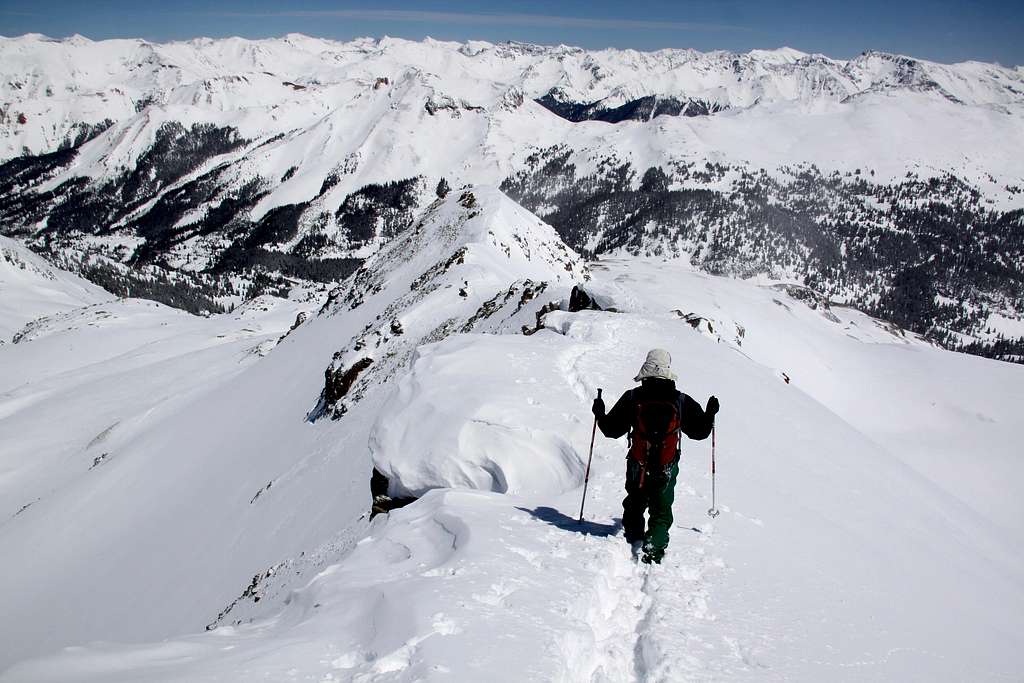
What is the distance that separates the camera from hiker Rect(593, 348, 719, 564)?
7.87m

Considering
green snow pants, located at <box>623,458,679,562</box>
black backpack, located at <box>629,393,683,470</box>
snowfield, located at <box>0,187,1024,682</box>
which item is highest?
black backpack, located at <box>629,393,683,470</box>

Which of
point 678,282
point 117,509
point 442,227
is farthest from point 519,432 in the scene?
point 678,282

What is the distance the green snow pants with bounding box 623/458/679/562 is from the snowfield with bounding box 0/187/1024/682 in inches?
12.9

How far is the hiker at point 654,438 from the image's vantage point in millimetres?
7871

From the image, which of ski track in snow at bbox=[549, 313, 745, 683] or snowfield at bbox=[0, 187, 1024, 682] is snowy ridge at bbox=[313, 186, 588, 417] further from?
ski track in snow at bbox=[549, 313, 745, 683]

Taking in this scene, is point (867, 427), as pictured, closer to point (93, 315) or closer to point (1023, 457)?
point (1023, 457)

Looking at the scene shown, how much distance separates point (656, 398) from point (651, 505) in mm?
1497

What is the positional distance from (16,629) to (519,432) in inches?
1051

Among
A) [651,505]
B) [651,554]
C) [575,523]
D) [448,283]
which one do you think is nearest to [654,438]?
[651,505]

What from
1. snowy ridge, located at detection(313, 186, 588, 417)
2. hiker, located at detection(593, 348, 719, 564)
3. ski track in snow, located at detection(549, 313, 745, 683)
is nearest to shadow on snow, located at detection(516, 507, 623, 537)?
ski track in snow, located at detection(549, 313, 745, 683)

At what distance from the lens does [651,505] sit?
792 centimetres

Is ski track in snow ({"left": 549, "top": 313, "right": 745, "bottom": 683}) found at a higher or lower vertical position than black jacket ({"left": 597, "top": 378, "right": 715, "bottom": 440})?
lower

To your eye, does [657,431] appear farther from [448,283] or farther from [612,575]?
[448,283]

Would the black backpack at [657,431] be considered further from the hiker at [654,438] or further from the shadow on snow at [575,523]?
the shadow on snow at [575,523]
